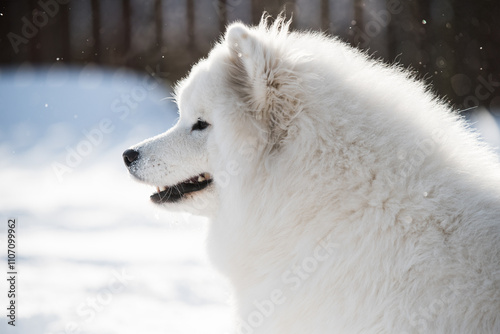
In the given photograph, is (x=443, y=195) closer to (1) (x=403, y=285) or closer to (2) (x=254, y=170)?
(1) (x=403, y=285)

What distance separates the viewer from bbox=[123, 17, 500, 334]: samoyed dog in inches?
78.1

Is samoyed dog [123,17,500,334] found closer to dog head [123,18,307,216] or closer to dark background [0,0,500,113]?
dog head [123,18,307,216]

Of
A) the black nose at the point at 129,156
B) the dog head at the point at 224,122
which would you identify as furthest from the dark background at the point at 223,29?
the dog head at the point at 224,122

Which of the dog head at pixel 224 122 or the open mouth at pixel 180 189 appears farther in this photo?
the open mouth at pixel 180 189

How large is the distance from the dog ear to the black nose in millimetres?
873

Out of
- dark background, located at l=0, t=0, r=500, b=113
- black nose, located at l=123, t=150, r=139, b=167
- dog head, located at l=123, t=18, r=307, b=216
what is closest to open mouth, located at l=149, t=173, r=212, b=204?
dog head, located at l=123, t=18, r=307, b=216

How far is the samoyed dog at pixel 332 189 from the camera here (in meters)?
1.98

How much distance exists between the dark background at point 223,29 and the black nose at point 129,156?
6436 mm

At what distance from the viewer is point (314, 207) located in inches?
92.6

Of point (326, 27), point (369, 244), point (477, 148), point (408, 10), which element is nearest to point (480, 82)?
point (408, 10)

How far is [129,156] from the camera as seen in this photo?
10.1 feet

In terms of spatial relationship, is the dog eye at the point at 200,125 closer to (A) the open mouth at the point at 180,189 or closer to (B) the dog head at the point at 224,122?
(B) the dog head at the point at 224,122

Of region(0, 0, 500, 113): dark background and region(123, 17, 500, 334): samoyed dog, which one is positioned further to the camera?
region(0, 0, 500, 113): dark background

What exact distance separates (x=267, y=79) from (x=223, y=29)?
7.42m
